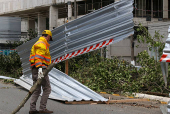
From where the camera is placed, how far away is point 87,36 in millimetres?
7789

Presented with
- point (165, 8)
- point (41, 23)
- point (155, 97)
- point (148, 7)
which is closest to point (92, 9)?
point (148, 7)

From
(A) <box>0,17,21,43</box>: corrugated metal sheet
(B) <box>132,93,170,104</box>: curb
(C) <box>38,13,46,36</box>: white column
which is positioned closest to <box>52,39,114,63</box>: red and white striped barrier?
(B) <box>132,93,170,104</box>: curb

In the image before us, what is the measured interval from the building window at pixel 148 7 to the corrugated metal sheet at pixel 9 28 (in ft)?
54.5

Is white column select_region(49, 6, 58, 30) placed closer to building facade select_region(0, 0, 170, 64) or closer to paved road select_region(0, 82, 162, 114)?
building facade select_region(0, 0, 170, 64)

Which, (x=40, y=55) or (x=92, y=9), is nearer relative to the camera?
(x=40, y=55)

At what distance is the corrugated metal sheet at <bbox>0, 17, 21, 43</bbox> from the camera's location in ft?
118

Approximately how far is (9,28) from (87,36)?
30.9 m

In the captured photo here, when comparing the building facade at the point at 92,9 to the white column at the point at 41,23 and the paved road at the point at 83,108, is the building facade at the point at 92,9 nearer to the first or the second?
the white column at the point at 41,23

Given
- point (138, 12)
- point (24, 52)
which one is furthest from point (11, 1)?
point (24, 52)

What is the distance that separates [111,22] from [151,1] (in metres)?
23.6

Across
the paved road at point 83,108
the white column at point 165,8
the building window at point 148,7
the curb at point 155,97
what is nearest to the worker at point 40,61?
the paved road at point 83,108

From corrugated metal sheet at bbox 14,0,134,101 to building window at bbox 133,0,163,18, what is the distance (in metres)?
21.9

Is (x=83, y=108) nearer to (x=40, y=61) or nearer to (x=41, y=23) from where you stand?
(x=40, y=61)

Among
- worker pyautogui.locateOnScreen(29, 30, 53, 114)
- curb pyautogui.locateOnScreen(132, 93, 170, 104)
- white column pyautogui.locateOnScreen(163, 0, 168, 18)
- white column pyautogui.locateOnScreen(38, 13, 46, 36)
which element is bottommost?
curb pyautogui.locateOnScreen(132, 93, 170, 104)
